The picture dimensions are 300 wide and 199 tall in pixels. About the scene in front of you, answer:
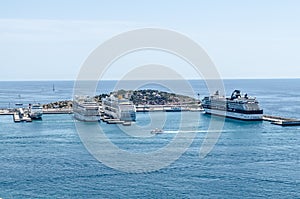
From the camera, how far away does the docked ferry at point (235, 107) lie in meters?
40.1

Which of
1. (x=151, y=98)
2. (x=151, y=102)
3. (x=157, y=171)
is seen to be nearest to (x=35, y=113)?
(x=151, y=102)

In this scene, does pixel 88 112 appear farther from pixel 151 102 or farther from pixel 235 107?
pixel 151 102

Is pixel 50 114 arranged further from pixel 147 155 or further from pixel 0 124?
pixel 147 155

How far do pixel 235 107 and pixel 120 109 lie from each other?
9665 mm

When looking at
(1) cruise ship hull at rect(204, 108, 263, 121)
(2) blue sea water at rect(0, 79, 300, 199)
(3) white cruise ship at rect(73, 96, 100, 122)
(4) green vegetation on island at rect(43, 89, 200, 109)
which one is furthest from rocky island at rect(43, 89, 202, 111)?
(2) blue sea water at rect(0, 79, 300, 199)

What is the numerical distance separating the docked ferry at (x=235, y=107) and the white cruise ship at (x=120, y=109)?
27.2 ft

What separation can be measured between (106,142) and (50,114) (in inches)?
765

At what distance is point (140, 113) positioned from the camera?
155 feet

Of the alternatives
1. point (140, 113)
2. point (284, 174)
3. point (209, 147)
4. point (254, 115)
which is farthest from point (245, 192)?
point (140, 113)

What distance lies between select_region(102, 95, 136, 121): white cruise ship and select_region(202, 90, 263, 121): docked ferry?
8289 mm

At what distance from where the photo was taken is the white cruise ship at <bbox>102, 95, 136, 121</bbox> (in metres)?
38.6

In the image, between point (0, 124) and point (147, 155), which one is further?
point (0, 124)

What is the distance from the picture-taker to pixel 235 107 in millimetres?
42219

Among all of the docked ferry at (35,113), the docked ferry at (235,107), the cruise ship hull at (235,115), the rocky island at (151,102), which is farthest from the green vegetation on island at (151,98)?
the docked ferry at (35,113)
